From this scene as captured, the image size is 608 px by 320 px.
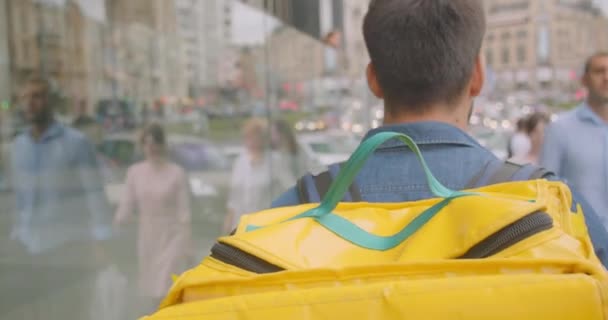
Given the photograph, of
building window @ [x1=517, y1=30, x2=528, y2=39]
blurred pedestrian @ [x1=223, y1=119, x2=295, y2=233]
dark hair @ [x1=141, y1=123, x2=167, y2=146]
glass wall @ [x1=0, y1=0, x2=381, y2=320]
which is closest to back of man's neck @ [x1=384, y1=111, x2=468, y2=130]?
glass wall @ [x1=0, y1=0, x2=381, y2=320]

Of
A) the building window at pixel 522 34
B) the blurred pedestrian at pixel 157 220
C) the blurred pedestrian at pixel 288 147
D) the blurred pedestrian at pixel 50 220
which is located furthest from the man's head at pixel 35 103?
the building window at pixel 522 34

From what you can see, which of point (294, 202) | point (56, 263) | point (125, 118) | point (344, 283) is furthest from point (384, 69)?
point (125, 118)

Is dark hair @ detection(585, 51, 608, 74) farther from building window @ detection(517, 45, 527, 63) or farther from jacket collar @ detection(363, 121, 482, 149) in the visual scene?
building window @ detection(517, 45, 527, 63)

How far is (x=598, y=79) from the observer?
4.16 meters

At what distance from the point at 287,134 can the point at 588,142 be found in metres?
5.35

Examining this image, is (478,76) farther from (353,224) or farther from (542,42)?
(542,42)

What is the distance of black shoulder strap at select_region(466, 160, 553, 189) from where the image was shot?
1.37 meters

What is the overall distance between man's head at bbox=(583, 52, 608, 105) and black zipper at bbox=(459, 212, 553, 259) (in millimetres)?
3235

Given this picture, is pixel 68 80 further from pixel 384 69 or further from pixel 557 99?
pixel 557 99

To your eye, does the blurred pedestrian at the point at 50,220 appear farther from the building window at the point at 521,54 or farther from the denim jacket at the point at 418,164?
the building window at the point at 521,54

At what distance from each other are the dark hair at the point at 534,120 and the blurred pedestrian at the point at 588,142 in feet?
9.13

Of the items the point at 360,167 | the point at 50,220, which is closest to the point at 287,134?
the point at 50,220

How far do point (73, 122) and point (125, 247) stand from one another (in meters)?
1.27

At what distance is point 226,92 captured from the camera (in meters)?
9.91
